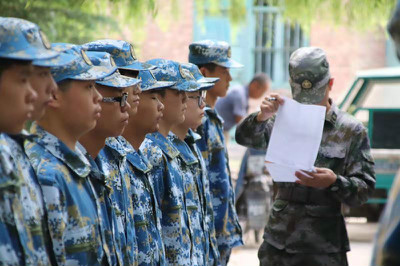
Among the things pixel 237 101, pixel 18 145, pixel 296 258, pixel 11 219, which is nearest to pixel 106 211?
pixel 18 145

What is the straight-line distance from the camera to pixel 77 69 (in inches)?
171

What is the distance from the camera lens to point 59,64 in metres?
3.98

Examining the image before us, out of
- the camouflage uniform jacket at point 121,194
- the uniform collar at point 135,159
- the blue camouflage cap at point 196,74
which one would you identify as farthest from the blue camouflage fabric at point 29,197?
the blue camouflage cap at point 196,74

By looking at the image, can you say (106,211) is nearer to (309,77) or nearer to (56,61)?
(56,61)

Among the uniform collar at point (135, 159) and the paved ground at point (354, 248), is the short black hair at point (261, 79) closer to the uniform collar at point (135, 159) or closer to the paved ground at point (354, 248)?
the paved ground at point (354, 248)

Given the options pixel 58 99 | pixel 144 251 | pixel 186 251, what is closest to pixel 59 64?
pixel 58 99

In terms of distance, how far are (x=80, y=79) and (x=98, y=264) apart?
Answer: 2.68 feet

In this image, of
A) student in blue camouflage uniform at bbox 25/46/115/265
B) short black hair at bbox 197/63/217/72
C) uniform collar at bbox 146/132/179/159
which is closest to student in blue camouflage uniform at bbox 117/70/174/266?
uniform collar at bbox 146/132/179/159

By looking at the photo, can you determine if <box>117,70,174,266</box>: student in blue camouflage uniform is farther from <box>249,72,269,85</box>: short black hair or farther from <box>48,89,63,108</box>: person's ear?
<box>249,72,269,85</box>: short black hair

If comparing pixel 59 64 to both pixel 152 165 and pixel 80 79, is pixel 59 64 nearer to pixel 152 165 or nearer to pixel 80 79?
pixel 80 79

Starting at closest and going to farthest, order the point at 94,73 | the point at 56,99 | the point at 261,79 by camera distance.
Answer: the point at 56,99 < the point at 94,73 < the point at 261,79

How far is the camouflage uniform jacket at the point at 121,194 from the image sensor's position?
15.9ft

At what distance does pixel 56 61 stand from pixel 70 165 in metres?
0.49

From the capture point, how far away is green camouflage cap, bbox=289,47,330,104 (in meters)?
6.28
